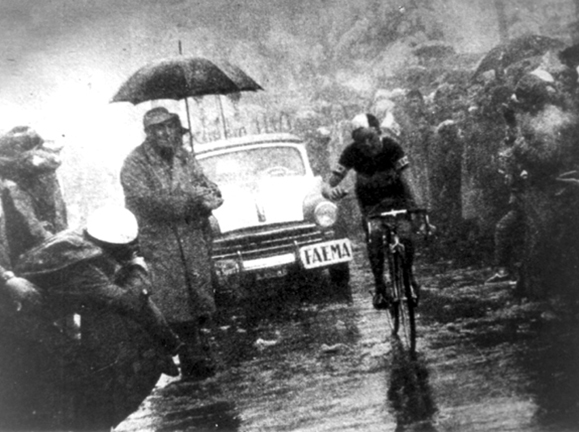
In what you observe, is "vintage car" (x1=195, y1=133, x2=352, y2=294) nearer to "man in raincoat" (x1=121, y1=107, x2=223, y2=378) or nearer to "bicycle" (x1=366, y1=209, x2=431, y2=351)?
"man in raincoat" (x1=121, y1=107, x2=223, y2=378)

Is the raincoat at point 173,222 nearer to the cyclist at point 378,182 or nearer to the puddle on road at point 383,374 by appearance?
the puddle on road at point 383,374

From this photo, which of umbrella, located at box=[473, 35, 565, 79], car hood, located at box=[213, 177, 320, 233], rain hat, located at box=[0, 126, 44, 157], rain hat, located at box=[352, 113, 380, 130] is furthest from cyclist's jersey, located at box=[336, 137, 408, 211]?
rain hat, located at box=[0, 126, 44, 157]

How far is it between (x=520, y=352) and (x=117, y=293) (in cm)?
234

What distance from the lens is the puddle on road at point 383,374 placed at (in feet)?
11.7

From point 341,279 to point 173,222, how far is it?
1215 mm

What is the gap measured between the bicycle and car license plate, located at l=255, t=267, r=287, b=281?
93cm

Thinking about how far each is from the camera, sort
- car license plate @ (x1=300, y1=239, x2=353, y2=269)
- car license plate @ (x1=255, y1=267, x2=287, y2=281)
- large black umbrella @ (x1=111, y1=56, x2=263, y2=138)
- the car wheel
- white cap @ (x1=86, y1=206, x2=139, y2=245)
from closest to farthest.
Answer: white cap @ (x1=86, y1=206, x2=139, y2=245) < large black umbrella @ (x1=111, y1=56, x2=263, y2=138) < the car wheel < car license plate @ (x1=300, y1=239, x2=353, y2=269) < car license plate @ (x1=255, y1=267, x2=287, y2=281)

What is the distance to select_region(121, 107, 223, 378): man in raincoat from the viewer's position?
4445mm

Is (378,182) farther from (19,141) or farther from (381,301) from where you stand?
(19,141)

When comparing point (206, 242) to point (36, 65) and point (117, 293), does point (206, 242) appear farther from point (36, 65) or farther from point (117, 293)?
point (36, 65)

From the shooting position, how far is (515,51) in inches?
179

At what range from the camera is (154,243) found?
176 inches

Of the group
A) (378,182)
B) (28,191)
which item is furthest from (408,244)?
(28,191)

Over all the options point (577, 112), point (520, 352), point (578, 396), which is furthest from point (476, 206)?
point (578, 396)
